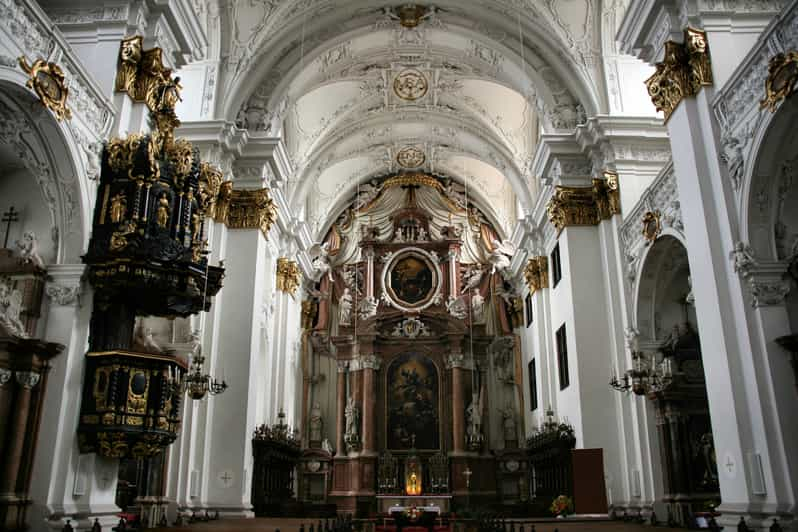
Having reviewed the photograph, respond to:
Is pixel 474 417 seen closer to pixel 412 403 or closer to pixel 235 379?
pixel 412 403

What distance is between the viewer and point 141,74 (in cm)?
1007

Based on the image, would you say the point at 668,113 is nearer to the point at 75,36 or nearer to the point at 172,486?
the point at 75,36

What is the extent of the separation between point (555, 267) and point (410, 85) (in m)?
7.22

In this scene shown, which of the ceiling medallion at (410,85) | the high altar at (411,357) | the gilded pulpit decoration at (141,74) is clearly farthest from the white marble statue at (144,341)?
the ceiling medallion at (410,85)

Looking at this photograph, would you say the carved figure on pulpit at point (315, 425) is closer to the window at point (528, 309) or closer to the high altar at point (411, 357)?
the high altar at point (411, 357)

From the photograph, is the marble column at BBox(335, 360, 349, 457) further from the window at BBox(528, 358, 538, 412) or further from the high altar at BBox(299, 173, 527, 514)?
the window at BBox(528, 358, 538, 412)

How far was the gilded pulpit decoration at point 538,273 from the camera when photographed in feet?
65.0

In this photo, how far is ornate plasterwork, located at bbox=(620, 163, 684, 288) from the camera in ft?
38.6

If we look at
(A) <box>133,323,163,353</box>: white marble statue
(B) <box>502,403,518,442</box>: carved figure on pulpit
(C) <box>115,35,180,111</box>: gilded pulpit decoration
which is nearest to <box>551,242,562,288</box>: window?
(B) <box>502,403,518,442</box>: carved figure on pulpit

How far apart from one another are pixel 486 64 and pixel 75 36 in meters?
11.5

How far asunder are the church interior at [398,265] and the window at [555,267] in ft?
2.94

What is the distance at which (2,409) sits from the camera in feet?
26.8

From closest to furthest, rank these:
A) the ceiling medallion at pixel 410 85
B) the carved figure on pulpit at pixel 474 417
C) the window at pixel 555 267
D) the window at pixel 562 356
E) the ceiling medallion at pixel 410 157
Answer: the window at pixel 562 356
the window at pixel 555 267
the ceiling medallion at pixel 410 85
the carved figure on pulpit at pixel 474 417
the ceiling medallion at pixel 410 157

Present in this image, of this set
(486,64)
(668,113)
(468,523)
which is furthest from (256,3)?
(468,523)
